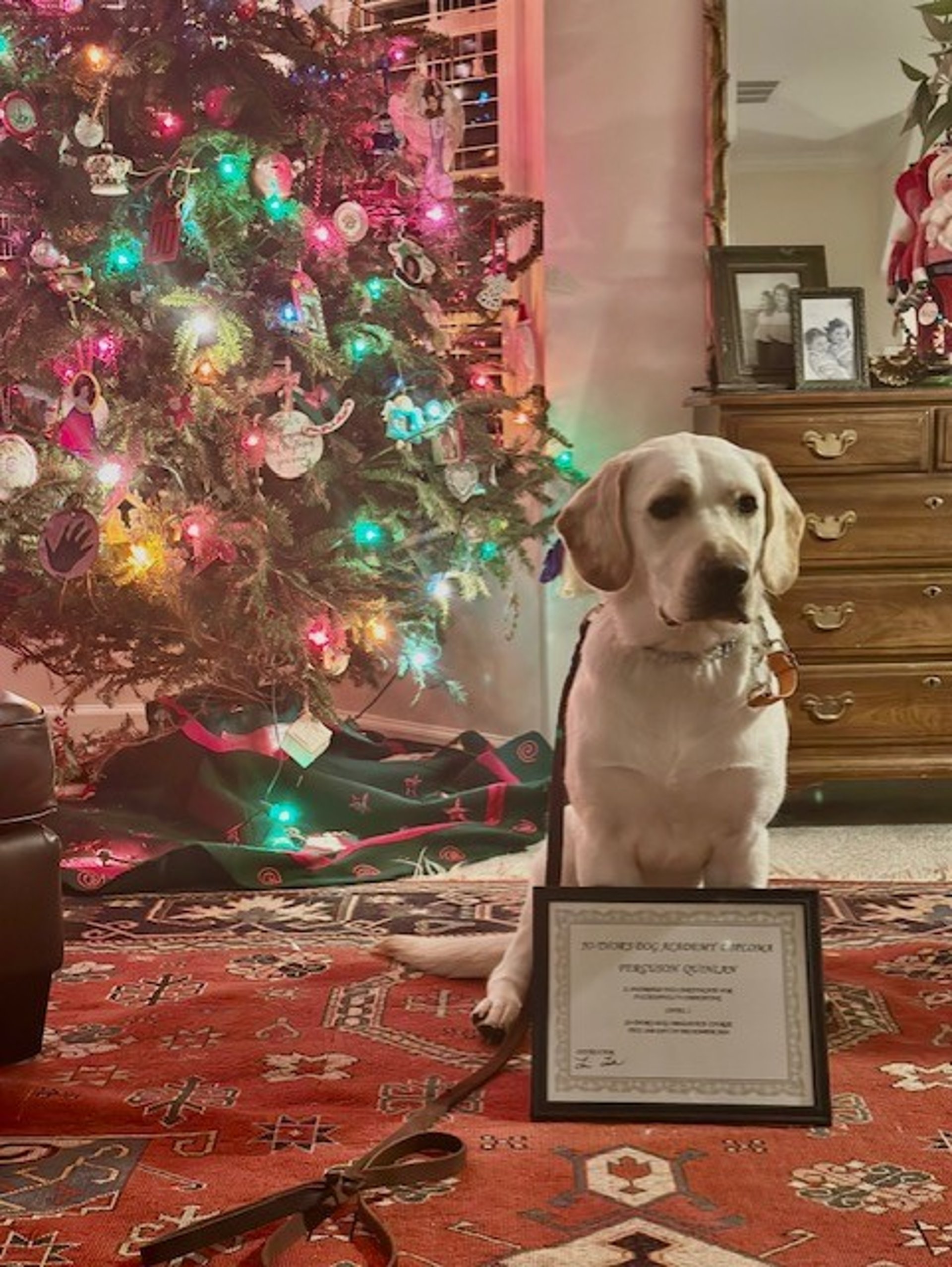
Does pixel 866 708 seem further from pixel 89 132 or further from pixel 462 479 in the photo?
pixel 89 132

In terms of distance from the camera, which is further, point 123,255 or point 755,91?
point 755,91

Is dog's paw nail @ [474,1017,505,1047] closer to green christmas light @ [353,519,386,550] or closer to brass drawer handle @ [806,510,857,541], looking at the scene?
green christmas light @ [353,519,386,550]

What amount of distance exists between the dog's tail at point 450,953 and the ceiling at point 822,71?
2.55 m

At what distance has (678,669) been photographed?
207 centimetres

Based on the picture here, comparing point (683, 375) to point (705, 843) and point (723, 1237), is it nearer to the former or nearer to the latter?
point (705, 843)

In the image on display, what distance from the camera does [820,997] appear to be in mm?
1898

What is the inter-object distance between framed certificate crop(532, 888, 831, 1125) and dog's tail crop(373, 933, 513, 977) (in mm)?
515

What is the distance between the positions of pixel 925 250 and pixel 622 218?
2.74ft

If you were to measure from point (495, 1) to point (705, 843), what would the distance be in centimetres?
347

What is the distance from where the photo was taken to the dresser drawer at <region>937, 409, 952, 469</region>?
148 inches

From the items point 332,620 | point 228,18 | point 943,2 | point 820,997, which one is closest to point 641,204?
point 943,2

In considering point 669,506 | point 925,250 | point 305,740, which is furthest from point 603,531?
point 925,250

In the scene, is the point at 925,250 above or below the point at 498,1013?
above

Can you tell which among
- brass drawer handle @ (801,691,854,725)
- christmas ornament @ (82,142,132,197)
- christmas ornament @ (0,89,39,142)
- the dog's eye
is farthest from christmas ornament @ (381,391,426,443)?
the dog's eye
